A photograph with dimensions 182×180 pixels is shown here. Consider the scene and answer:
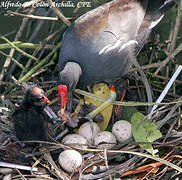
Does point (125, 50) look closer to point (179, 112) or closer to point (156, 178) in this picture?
point (179, 112)

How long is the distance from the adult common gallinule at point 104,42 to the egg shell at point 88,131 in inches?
9.9

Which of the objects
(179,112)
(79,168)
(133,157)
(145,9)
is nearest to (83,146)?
(79,168)

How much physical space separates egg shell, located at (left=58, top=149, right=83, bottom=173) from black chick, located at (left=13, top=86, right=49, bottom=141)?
0.27 meters

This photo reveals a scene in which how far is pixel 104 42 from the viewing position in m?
2.88

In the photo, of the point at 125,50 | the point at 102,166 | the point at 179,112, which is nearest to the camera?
the point at 102,166

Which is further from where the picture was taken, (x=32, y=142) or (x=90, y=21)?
(x=90, y=21)

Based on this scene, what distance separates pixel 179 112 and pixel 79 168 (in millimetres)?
959

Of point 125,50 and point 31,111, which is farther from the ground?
point 125,50

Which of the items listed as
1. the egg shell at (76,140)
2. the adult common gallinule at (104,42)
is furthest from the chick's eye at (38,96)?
the egg shell at (76,140)

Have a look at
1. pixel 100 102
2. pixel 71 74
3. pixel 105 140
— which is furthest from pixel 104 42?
pixel 105 140

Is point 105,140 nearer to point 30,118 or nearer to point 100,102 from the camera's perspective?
point 100,102

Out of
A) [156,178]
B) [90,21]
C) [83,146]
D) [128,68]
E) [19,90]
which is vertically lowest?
[156,178]

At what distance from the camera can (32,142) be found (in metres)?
2.68

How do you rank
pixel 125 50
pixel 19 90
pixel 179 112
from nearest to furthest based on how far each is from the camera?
pixel 179 112 < pixel 125 50 < pixel 19 90
